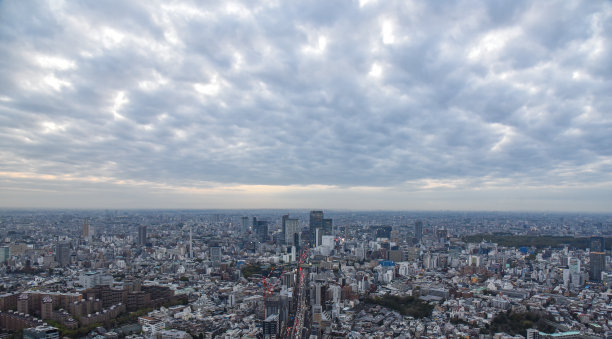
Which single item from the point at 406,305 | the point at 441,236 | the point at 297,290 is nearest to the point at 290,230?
the point at 441,236

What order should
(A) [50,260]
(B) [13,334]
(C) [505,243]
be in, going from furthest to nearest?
1. (C) [505,243]
2. (A) [50,260]
3. (B) [13,334]

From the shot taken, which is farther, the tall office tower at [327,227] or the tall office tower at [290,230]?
the tall office tower at [327,227]

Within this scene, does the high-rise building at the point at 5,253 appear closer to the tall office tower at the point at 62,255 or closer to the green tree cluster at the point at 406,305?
the tall office tower at the point at 62,255

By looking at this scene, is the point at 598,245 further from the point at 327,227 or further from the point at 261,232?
the point at 261,232

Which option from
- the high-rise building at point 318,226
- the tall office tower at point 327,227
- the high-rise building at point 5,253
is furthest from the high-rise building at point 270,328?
the tall office tower at point 327,227

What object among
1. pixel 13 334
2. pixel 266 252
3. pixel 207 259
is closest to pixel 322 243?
pixel 266 252

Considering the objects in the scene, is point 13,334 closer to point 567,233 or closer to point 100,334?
point 100,334

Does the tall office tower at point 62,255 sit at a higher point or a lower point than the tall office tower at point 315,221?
lower

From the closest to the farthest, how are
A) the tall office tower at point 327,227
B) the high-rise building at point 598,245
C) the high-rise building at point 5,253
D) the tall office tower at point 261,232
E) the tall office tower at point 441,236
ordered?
the high-rise building at point 5,253, the high-rise building at point 598,245, the tall office tower at point 441,236, the tall office tower at point 261,232, the tall office tower at point 327,227

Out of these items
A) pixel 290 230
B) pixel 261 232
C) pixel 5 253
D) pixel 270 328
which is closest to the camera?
pixel 270 328
